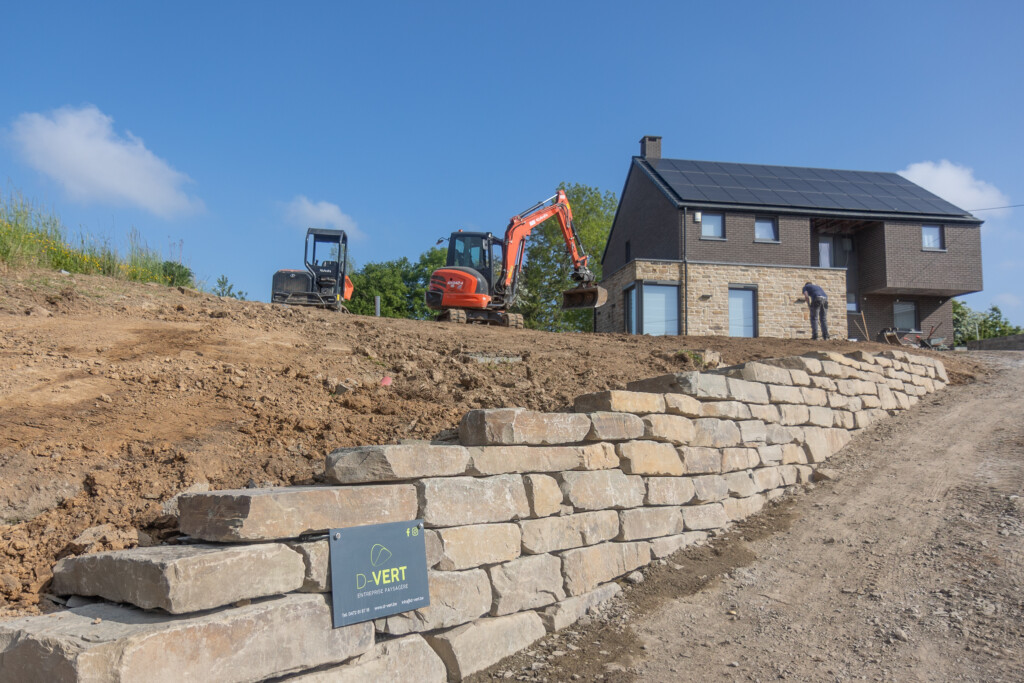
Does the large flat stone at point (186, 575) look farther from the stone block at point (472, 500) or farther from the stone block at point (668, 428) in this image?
the stone block at point (668, 428)

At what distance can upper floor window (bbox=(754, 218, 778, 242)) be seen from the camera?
22.5 metres

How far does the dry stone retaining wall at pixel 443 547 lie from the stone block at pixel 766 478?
0.04m

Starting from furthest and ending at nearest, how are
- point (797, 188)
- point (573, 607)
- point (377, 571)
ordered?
point (797, 188) < point (573, 607) < point (377, 571)

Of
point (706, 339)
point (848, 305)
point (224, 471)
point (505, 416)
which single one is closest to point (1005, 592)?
point (505, 416)

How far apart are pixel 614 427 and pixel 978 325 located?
4016 cm

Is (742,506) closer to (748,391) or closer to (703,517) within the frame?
(703,517)

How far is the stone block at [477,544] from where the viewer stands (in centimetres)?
364

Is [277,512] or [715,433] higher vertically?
[715,433]

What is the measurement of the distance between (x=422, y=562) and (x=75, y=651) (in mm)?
1518

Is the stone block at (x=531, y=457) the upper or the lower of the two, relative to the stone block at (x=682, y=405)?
lower

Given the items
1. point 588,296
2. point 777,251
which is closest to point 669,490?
point 588,296

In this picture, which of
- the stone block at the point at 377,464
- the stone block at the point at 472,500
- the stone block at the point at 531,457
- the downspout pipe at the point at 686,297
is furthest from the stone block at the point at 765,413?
the downspout pipe at the point at 686,297

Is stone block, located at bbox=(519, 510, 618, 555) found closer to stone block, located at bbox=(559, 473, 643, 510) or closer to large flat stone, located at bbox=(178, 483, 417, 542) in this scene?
stone block, located at bbox=(559, 473, 643, 510)

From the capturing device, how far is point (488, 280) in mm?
15141
